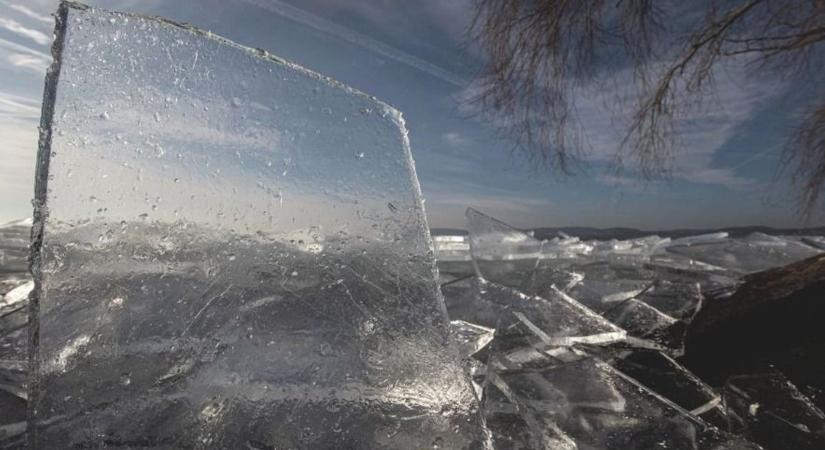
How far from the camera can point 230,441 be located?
820 millimetres

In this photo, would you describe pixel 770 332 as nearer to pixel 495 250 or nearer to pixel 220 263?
pixel 495 250

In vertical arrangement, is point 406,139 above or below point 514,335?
above

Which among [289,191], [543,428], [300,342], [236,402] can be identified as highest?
[289,191]

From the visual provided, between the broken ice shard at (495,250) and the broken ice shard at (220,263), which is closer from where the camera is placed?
the broken ice shard at (220,263)

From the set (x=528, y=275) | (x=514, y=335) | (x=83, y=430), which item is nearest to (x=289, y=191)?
(x=83, y=430)

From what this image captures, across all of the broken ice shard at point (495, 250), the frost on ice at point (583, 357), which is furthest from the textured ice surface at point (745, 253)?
the broken ice shard at point (495, 250)

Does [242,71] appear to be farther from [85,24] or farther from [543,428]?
[543,428]

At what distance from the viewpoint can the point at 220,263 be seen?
910mm

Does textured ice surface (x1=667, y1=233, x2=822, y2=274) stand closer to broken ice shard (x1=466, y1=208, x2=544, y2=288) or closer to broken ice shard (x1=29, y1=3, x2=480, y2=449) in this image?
broken ice shard (x1=466, y1=208, x2=544, y2=288)

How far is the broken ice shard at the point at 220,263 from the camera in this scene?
0.81 m

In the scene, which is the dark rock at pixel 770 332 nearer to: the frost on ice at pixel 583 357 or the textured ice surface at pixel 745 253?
the frost on ice at pixel 583 357

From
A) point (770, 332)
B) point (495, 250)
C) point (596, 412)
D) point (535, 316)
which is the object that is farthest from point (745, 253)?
point (596, 412)

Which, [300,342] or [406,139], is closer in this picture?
[300,342]

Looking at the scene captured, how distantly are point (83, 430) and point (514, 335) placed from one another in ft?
4.62
